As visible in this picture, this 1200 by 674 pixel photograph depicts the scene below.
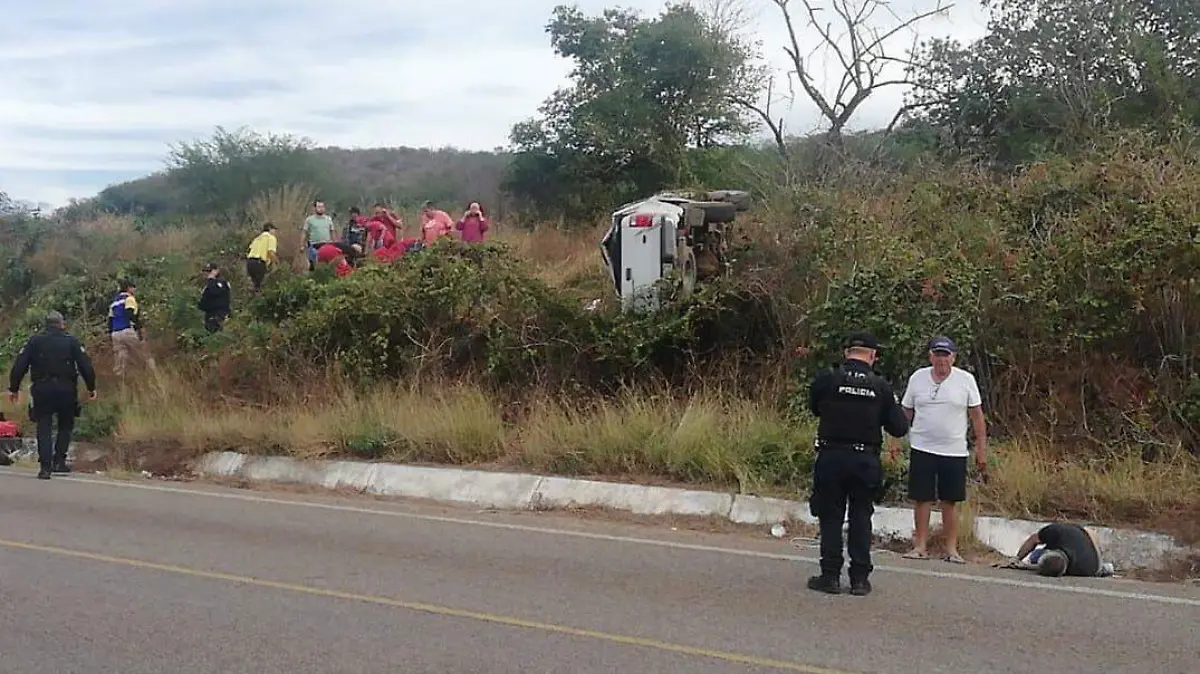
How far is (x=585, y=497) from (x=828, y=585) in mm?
4310

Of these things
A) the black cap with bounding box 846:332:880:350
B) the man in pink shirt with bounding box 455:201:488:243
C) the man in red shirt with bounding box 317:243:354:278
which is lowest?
A: the black cap with bounding box 846:332:880:350

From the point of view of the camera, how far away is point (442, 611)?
766 centimetres

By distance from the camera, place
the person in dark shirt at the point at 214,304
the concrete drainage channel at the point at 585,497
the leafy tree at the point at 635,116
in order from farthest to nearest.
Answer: the leafy tree at the point at 635,116 < the person in dark shirt at the point at 214,304 < the concrete drainage channel at the point at 585,497

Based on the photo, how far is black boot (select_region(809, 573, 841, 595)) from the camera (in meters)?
8.17

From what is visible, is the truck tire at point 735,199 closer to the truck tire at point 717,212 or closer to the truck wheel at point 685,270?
the truck tire at point 717,212

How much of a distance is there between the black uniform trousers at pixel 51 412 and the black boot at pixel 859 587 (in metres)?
10.4

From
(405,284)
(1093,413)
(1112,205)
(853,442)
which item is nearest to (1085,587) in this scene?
(853,442)

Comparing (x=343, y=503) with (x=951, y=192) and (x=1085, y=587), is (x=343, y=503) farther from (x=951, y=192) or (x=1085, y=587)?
(x=951, y=192)

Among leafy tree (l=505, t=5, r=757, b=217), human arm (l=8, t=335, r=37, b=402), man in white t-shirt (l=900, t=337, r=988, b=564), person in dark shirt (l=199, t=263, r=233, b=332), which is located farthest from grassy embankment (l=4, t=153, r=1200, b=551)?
leafy tree (l=505, t=5, r=757, b=217)

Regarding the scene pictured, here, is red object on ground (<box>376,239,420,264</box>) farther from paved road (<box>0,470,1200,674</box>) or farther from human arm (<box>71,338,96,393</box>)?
paved road (<box>0,470,1200,674</box>)

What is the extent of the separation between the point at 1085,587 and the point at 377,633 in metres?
4.72

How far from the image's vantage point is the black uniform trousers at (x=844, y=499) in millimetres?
8188

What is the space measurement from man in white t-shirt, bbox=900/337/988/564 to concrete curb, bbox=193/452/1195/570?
0.79 meters

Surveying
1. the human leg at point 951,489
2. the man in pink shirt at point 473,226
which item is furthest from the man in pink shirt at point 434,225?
the human leg at point 951,489
